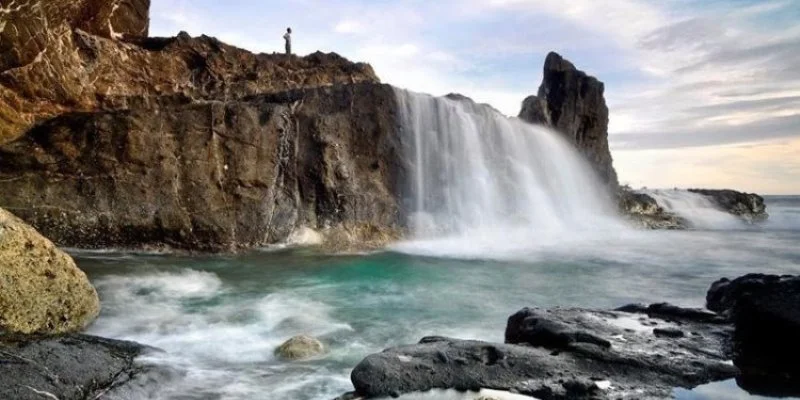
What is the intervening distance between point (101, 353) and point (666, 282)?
10221mm

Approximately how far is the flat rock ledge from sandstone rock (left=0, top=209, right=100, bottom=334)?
3810 mm

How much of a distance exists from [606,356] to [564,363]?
415 mm

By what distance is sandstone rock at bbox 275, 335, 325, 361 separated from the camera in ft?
18.4

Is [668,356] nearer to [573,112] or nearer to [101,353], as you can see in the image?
[101,353]

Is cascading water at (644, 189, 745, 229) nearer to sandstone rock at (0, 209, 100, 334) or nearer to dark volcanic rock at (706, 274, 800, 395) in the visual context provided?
dark volcanic rock at (706, 274, 800, 395)

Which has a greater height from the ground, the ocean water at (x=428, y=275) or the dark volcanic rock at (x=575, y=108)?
the dark volcanic rock at (x=575, y=108)

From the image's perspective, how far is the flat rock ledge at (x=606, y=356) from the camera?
4.13 meters

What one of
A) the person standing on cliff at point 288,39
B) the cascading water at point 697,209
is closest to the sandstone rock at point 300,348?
the person standing on cliff at point 288,39

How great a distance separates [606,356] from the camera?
15.1 feet

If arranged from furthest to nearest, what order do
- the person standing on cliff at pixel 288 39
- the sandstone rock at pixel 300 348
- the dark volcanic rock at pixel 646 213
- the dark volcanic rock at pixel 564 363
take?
the dark volcanic rock at pixel 646 213
the person standing on cliff at pixel 288 39
the sandstone rock at pixel 300 348
the dark volcanic rock at pixel 564 363

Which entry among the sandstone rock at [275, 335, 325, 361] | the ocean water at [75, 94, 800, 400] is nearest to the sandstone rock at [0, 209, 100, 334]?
the ocean water at [75, 94, 800, 400]

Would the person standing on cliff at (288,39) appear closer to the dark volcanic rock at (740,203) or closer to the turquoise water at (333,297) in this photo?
the turquoise water at (333,297)

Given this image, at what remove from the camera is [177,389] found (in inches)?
183

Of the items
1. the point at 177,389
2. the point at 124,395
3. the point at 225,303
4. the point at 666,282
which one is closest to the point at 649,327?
the point at 177,389
